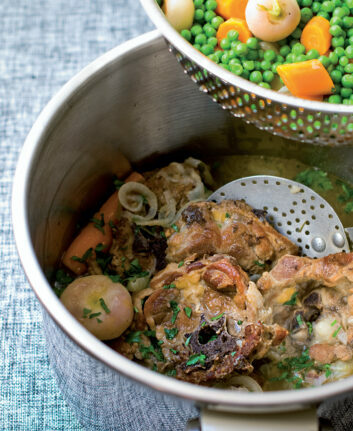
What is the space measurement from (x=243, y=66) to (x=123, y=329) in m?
0.75

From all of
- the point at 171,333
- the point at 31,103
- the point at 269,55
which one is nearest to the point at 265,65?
the point at 269,55

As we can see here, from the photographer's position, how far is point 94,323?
150 cm

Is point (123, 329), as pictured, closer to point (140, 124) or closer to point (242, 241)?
point (242, 241)

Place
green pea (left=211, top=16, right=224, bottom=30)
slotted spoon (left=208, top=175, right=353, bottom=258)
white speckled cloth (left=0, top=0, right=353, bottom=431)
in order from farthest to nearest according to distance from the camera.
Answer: slotted spoon (left=208, top=175, right=353, bottom=258)
white speckled cloth (left=0, top=0, right=353, bottom=431)
green pea (left=211, top=16, right=224, bottom=30)

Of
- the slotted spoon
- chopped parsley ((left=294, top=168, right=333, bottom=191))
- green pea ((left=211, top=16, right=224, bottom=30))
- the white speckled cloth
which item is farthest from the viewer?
chopped parsley ((left=294, top=168, right=333, bottom=191))

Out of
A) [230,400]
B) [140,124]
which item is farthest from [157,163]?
[230,400]

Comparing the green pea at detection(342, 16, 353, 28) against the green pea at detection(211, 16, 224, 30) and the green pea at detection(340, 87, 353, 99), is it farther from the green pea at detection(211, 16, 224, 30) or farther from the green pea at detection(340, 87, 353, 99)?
the green pea at detection(211, 16, 224, 30)

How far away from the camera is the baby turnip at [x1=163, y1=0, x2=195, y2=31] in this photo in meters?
1.55

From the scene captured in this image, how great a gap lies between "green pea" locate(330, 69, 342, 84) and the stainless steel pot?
1.39 ft

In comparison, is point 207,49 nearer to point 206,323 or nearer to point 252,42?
point 252,42

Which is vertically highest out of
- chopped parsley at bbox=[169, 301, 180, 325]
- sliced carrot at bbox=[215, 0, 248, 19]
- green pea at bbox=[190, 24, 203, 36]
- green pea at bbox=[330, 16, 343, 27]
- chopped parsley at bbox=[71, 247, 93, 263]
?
green pea at bbox=[330, 16, 343, 27]

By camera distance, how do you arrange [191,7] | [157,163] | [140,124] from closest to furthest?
[191,7]
[140,124]
[157,163]

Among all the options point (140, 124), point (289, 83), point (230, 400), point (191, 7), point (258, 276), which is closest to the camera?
point (230, 400)

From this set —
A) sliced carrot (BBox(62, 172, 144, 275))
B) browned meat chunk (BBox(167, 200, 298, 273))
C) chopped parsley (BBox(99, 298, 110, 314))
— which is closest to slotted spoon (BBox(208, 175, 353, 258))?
browned meat chunk (BBox(167, 200, 298, 273))
